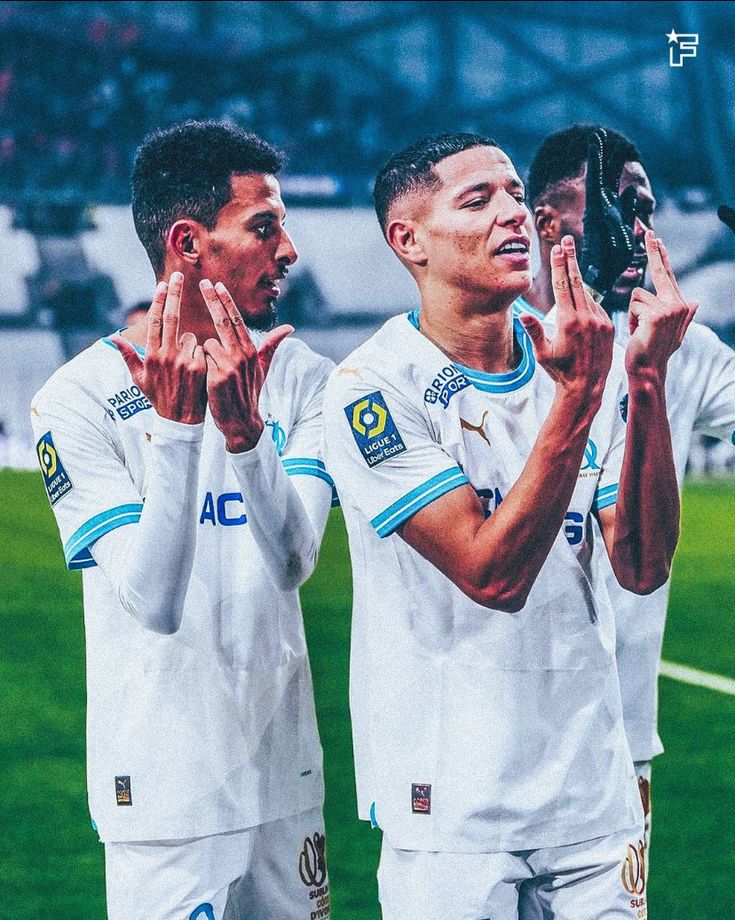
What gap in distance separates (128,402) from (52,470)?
21 cm

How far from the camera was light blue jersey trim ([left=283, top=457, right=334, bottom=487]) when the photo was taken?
3082mm

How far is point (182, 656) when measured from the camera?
2977 millimetres

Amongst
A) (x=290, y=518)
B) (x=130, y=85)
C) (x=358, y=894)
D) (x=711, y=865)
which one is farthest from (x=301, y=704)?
(x=130, y=85)

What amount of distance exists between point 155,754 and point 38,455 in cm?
66

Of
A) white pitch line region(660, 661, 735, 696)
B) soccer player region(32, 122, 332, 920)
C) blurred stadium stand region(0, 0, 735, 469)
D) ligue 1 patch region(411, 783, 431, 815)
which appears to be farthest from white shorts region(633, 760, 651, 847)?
blurred stadium stand region(0, 0, 735, 469)

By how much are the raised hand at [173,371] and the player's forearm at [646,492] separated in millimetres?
797

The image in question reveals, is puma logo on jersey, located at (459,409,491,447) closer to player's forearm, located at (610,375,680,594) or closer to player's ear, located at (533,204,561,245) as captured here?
player's forearm, located at (610,375,680,594)

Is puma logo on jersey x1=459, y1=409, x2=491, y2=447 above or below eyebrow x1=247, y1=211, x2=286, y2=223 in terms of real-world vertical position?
below

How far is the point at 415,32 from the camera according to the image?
18172mm

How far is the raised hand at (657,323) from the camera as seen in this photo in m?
2.69

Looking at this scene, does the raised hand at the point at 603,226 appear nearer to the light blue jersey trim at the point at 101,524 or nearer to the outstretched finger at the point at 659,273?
the outstretched finger at the point at 659,273

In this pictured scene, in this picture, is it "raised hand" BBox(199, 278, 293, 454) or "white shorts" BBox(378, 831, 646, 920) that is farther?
"raised hand" BBox(199, 278, 293, 454)

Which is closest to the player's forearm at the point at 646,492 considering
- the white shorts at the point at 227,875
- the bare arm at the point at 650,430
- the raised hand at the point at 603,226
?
the bare arm at the point at 650,430

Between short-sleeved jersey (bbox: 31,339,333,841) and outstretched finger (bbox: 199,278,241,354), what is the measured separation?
35 cm
